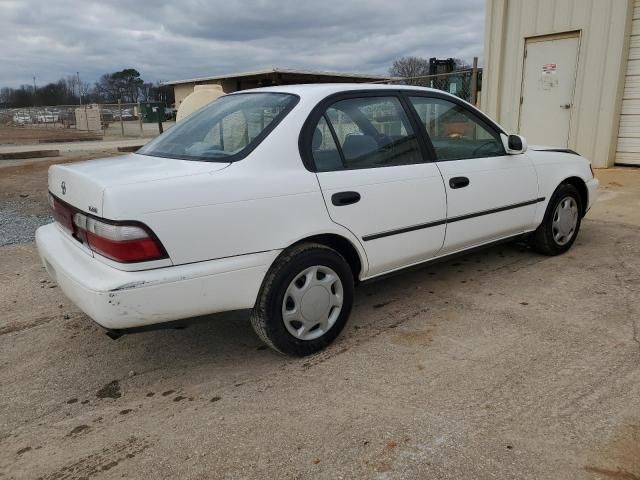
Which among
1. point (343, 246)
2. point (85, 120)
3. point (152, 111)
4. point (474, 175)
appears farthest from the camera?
point (85, 120)

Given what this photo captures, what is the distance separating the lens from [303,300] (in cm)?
309

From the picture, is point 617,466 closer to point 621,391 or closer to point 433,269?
point 621,391

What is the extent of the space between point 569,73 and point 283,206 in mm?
8282

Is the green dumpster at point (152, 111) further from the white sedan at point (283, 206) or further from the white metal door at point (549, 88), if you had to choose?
the white sedan at point (283, 206)

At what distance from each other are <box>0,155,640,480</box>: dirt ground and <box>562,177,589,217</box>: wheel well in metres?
0.99

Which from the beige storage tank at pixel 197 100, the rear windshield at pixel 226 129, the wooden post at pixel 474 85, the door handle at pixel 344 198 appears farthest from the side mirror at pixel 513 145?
the beige storage tank at pixel 197 100

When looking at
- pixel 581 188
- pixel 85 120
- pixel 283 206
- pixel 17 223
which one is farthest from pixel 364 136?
pixel 85 120

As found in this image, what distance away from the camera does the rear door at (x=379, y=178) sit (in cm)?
320

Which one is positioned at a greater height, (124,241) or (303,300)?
(124,241)

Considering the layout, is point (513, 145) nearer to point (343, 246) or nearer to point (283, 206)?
point (343, 246)

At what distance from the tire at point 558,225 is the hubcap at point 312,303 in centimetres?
247

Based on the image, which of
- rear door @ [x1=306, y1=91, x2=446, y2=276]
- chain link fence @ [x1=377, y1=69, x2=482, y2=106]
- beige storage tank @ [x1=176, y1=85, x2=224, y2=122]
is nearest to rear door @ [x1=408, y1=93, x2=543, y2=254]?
rear door @ [x1=306, y1=91, x2=446, y2=276]

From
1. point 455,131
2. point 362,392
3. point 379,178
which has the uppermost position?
point 455,131

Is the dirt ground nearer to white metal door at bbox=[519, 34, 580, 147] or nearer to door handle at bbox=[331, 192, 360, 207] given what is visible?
door handle at bbox=[331, 192, 360, 207]
